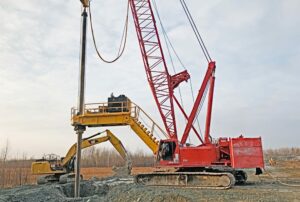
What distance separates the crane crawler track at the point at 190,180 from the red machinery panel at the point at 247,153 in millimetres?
1044

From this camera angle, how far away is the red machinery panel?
1659 centimetres

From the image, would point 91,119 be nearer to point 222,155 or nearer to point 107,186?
point 107,186

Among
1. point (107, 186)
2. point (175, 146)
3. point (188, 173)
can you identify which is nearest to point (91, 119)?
point (107, 186)

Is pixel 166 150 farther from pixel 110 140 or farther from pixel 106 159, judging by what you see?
pixel 106 159

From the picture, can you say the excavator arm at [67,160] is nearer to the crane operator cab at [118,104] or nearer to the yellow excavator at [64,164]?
the yellow excavator at [64,164]

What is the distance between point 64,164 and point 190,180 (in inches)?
414

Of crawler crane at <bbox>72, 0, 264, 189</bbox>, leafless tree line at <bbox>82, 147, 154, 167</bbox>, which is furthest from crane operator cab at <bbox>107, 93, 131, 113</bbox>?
leafless tree line at <bbox>82, 147, 154, 167</bbox>

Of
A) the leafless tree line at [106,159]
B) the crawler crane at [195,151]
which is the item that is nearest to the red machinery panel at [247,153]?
the crawler crane at [195,151]

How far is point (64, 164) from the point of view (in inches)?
917

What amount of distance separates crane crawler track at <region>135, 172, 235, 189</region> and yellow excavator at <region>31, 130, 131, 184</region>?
4.23m

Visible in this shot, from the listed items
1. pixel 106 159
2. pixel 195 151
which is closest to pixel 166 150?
pixel 195 151

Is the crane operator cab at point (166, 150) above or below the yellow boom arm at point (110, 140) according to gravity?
below

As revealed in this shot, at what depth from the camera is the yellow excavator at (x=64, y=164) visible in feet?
72.1

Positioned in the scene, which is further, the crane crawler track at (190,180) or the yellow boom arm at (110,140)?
the yellow boom arm at (110,140)
